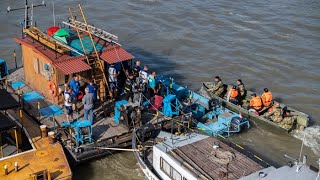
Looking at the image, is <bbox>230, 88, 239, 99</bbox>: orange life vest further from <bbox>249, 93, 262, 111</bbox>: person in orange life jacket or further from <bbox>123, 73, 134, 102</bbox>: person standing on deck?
<bbox>123, 73, 134, 102</bbox>: person standing on deck

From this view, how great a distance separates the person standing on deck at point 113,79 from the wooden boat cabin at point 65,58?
280 millimetres

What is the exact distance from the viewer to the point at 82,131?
18906mm

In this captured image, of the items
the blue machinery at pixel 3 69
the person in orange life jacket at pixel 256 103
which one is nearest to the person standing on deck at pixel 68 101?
the blue machinery at pixel 3 69

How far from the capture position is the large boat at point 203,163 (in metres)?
13.8

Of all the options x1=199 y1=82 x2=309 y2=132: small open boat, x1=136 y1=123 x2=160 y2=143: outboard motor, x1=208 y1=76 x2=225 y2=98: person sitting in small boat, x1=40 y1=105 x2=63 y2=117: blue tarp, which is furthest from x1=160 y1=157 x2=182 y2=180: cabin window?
x1=208 y1=76 x2=225 y2=98: person sitting in small boat

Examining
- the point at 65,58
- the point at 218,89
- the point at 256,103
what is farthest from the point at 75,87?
the point at 256,103

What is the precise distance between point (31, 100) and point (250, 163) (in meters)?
11.3

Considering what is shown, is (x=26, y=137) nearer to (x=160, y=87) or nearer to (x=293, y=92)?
(x=160, y=87)

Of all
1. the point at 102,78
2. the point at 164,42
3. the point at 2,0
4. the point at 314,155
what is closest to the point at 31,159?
the point at 102,78

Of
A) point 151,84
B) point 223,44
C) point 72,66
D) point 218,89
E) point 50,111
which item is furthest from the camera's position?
point 223,44

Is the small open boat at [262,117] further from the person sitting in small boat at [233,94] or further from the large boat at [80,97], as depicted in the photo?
the large boat at [80,97]

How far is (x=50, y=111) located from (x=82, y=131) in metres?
2.69

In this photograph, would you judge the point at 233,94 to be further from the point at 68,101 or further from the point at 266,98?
the point at 68,101

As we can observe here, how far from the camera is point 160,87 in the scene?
22.3 m
